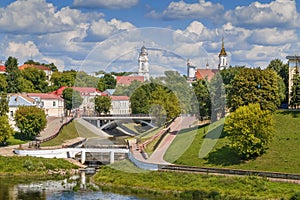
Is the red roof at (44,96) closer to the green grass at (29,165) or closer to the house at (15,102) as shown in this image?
the house at (15,102)

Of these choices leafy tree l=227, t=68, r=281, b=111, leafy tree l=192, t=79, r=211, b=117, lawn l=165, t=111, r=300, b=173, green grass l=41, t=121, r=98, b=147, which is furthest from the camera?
green grass l=41, t=121, r=98, b=147

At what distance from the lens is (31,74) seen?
122750 millimetres

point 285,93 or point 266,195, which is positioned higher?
point 285,93

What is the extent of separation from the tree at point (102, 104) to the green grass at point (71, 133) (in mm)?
6504

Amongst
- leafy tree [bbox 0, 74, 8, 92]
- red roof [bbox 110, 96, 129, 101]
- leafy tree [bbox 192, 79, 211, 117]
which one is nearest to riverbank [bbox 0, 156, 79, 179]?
leafy tree [bbox 192, 79, 211, 117]

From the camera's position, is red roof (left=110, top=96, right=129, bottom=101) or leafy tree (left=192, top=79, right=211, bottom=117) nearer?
leafy tree (left=192, top=79, right=211, bottom=117)

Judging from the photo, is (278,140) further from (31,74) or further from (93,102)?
(31,74)

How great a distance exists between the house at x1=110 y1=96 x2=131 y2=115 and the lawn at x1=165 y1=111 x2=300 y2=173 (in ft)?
104

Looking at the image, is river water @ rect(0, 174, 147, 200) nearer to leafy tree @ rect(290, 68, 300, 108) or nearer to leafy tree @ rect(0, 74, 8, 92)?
leafy tree @ rect(290, 68, 300, 108)

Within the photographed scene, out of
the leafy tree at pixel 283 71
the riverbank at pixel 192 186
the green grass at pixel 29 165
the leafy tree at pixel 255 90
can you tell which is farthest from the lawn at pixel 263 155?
the leafy tree at pixel 283 71

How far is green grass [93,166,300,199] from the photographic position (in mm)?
45625

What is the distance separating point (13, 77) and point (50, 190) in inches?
2547

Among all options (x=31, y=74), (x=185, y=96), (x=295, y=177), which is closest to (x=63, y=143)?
(x=185, y=96)

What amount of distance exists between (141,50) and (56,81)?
258ft
